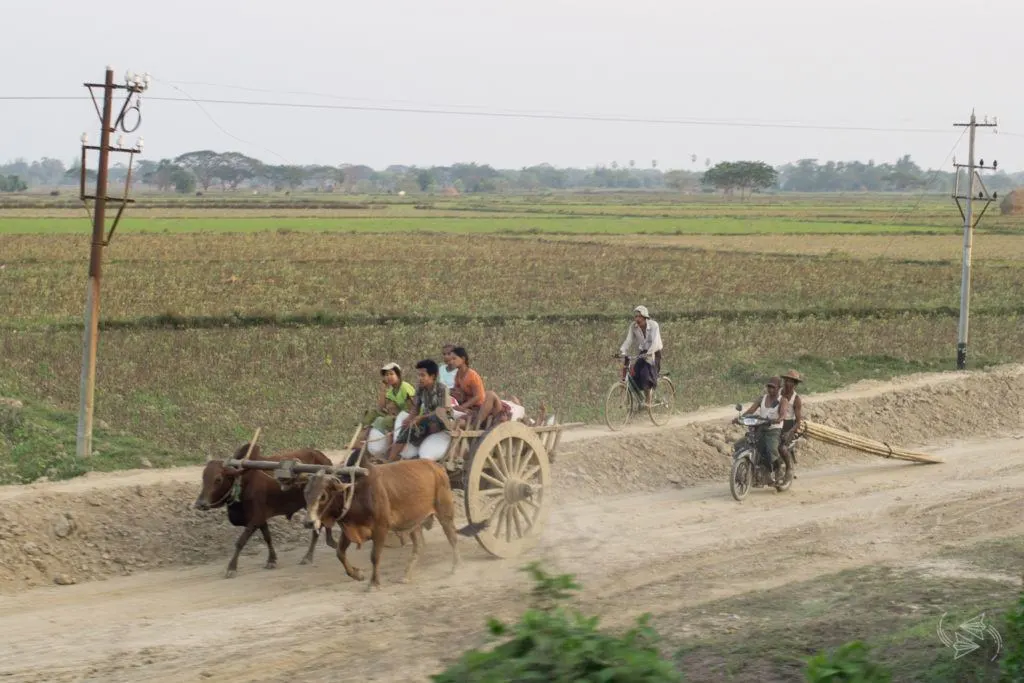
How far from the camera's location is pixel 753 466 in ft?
48.7

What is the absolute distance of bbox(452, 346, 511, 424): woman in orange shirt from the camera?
1170 centimetres

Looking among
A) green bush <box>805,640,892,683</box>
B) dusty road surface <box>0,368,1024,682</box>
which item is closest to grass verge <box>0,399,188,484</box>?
dusty road surface <box>0,368,1024,682</box>

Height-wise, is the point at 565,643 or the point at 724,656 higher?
the point at 565,643

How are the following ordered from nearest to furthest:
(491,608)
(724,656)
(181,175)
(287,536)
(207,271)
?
1. (724,656)
2. (491,608)
3. (287,536)
4. (207,271)
5. (181,175)

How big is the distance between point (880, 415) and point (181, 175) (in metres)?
123

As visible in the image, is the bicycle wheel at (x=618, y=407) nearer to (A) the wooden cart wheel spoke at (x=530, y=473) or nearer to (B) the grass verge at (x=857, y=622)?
(A) the wooden cart wheel spoke at (x=530, y=473)

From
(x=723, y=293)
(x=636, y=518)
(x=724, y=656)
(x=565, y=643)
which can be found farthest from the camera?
(x=723, y=293)

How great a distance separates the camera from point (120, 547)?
1166 centimetres

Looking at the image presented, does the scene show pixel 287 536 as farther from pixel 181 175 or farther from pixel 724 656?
pixel 181 175

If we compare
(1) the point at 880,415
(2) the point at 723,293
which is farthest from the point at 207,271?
(1) the point at 880,415

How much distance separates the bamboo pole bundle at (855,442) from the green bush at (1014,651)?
25.6 feet

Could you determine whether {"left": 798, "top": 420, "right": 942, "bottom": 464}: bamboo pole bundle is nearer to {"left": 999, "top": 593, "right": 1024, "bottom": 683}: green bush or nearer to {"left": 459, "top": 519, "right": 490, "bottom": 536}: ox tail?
{"left": 459, "top": 519, "right": 490, "bottom": 536}: ox tail

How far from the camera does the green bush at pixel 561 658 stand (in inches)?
213

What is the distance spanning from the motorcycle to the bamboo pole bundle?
0.27 m
